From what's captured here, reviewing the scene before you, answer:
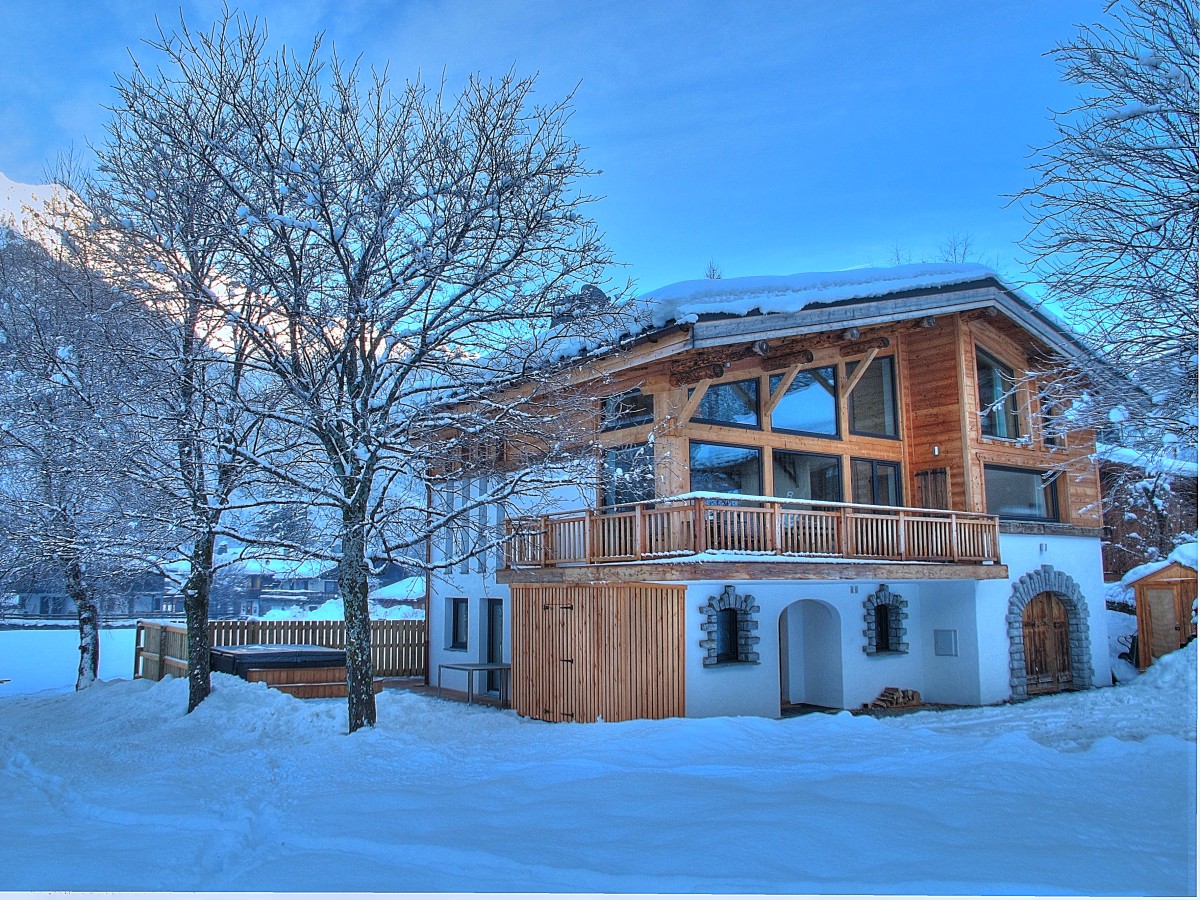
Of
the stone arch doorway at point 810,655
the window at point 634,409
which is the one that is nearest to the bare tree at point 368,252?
the window at point 634,409

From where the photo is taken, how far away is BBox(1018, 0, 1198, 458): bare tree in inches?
298

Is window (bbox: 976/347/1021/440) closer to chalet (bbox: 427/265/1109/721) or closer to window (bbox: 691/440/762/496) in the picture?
chalet (bbox: 427/265/1109/721)

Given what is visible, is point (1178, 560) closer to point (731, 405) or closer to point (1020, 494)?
point (1020, 494)

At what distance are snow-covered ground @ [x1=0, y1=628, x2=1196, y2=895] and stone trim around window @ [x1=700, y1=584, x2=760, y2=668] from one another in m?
2.32

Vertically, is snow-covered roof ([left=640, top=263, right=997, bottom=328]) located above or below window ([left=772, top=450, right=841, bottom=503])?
above

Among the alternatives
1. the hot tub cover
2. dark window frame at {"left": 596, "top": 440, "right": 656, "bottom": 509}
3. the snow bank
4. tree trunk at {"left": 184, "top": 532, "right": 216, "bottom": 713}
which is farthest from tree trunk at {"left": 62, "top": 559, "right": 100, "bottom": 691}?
the snow bank

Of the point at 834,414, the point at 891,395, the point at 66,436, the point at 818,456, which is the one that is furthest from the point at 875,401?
the point at 66,436

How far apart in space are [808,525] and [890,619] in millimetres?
4833

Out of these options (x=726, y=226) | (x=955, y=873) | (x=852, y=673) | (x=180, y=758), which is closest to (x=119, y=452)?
(x=180, y=758)

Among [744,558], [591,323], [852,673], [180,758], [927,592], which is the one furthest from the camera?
[927,592]

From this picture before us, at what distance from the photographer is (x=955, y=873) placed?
215 inches

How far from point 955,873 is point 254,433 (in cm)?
1057

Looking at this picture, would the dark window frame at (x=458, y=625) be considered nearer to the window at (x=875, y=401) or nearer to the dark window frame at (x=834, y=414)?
the dark window frame at (x=834, y=414)

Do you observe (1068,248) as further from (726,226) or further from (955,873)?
(955,873)
